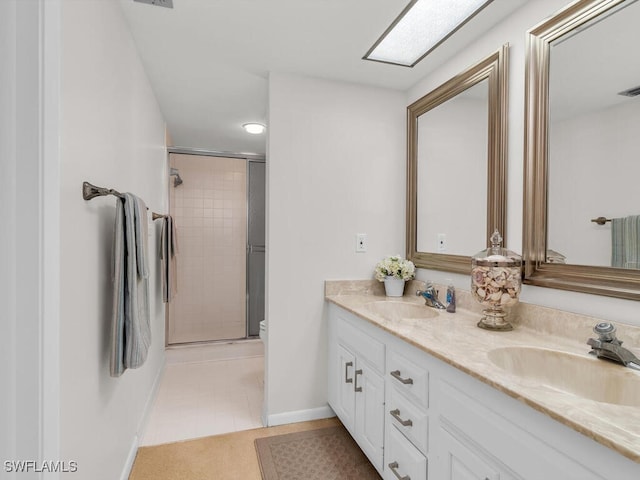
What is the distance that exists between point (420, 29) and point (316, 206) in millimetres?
1146

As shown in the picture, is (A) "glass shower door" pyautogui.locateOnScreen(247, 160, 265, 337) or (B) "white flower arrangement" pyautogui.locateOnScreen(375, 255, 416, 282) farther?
(A) "glass shower door" pyautogui.locateOnScreen(247, 160, 265, 337)

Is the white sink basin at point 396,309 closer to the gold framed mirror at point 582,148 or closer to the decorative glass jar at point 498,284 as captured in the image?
the decorative glass jar at point 498,284

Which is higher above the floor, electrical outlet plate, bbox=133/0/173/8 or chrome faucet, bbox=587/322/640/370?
electrical outlet plate, bbox=133/0/173/8

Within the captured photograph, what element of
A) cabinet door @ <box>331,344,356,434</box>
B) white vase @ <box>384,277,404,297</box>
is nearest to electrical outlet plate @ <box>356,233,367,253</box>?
white vase @ <box>384,277,404,297</box>

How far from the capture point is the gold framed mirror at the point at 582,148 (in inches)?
46.1

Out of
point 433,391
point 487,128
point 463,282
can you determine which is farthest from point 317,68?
point 433,391

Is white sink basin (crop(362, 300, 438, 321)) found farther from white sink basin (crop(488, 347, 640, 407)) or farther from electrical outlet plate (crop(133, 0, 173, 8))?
electrical outlet plate (crop(133, 0, 173, 8))

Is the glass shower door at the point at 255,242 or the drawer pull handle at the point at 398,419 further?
the glass shower door at the point at 255,242

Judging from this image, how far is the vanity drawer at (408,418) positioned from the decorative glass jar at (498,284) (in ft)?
1.56

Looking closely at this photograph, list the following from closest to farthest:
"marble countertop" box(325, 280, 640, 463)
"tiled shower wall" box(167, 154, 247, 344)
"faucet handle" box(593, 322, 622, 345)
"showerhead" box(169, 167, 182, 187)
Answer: "marble countertop" box(325, 280, 640, 463) → "faucet handle" box(593, 322, 622, 345) → "showerhead" box(169, 167, 182, 187) → "tiled shower wall" box(167, 154, 247, 344)

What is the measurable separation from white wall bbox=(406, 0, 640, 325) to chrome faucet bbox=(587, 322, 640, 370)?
18 centimetres

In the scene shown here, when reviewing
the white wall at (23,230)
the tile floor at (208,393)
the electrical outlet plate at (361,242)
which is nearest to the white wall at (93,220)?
the white wall at (23,230)

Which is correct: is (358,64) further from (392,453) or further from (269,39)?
(392,453)

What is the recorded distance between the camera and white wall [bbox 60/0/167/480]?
3.27ft
